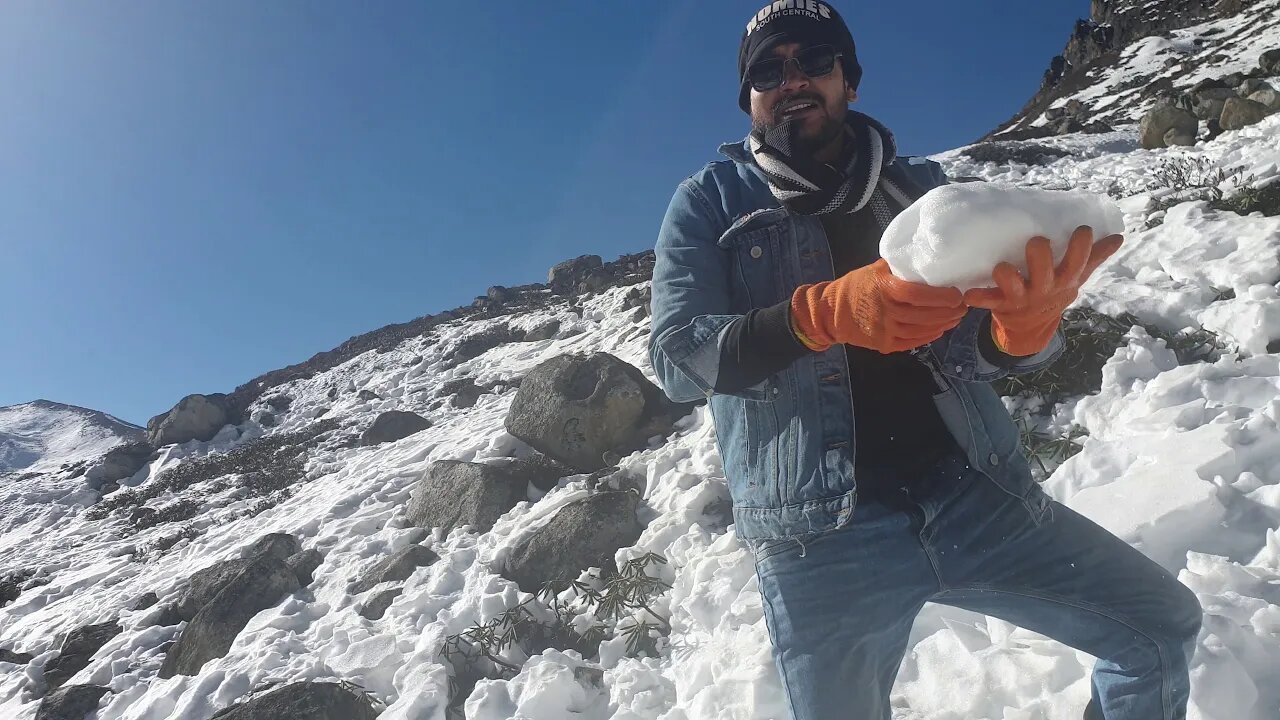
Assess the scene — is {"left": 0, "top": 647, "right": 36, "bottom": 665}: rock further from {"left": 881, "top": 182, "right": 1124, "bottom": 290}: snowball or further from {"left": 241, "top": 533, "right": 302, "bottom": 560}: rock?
{"left": 881, "top": 182, "right": 1124, "bottom": 290}: snowball

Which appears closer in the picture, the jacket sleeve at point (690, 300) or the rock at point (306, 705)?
the jacket sleeve at point (690, 300)

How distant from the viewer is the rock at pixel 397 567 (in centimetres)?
601

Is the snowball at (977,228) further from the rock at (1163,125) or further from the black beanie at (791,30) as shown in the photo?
the rock at (1163,125)

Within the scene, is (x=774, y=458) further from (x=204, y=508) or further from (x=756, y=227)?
(x=204, y=508)

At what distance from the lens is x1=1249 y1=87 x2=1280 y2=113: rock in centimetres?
1094

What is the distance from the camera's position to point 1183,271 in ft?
15.3

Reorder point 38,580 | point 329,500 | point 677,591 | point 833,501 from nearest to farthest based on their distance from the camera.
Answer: point 833,501
point 677,591
point 329,500
point 38,580

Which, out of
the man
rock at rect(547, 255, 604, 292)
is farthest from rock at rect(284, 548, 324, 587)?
rock at rect(547, 255, 604, 292)

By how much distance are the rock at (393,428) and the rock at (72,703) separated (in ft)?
28.1

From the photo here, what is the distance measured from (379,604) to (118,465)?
787 inches

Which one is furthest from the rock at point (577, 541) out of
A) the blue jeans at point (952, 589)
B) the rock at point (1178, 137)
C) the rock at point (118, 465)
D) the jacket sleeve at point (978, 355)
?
the rock at point (118, 465)

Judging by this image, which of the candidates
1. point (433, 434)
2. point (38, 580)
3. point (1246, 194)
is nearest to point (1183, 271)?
point (1246, 194)

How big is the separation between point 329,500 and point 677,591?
7.13 m

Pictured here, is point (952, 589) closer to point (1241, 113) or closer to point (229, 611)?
point (229, 611)
